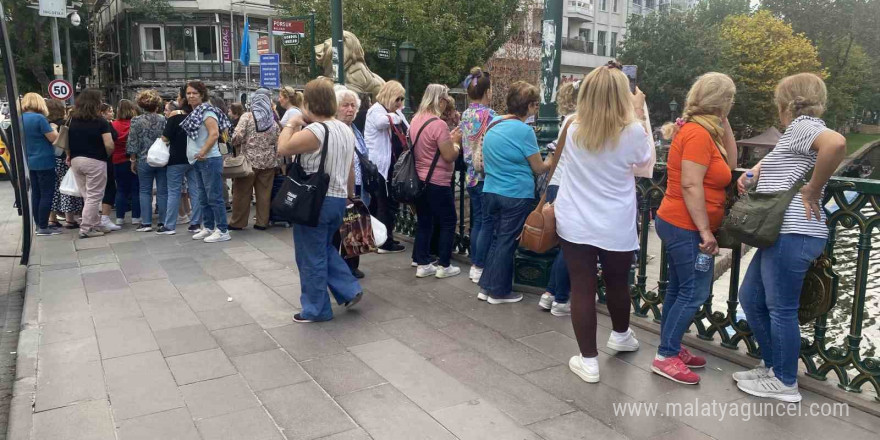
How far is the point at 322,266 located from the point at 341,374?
1.08m

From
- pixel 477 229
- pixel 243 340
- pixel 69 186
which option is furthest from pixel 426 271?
pixel 69 186

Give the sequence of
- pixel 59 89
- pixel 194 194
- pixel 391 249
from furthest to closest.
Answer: pixel 59 89
pixel 194 194
pixel 391 249

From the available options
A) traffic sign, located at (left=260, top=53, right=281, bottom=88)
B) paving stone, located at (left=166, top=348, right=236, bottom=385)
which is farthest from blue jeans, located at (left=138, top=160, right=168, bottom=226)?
traffic sign, located at (left=260, top=53, right=281, bottom=88)

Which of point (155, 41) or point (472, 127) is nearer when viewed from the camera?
point (472, 127)

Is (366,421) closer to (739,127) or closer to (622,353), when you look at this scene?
(622,353)

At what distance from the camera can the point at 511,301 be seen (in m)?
5.36

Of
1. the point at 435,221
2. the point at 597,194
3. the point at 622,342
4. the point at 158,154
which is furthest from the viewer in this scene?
the point at 158,154

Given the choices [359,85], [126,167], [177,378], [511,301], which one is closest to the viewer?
[177,378]

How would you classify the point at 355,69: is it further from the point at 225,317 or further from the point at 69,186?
the point at 225,317

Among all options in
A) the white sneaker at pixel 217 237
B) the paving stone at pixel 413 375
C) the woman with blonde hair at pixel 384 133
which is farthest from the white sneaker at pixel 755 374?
the white sneaker at pixel 217 237

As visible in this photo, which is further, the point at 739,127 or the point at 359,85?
the point at 739,127

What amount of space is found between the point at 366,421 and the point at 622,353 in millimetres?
1835

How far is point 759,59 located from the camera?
131 feet

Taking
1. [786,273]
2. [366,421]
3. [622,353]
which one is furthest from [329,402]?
[786,273]
